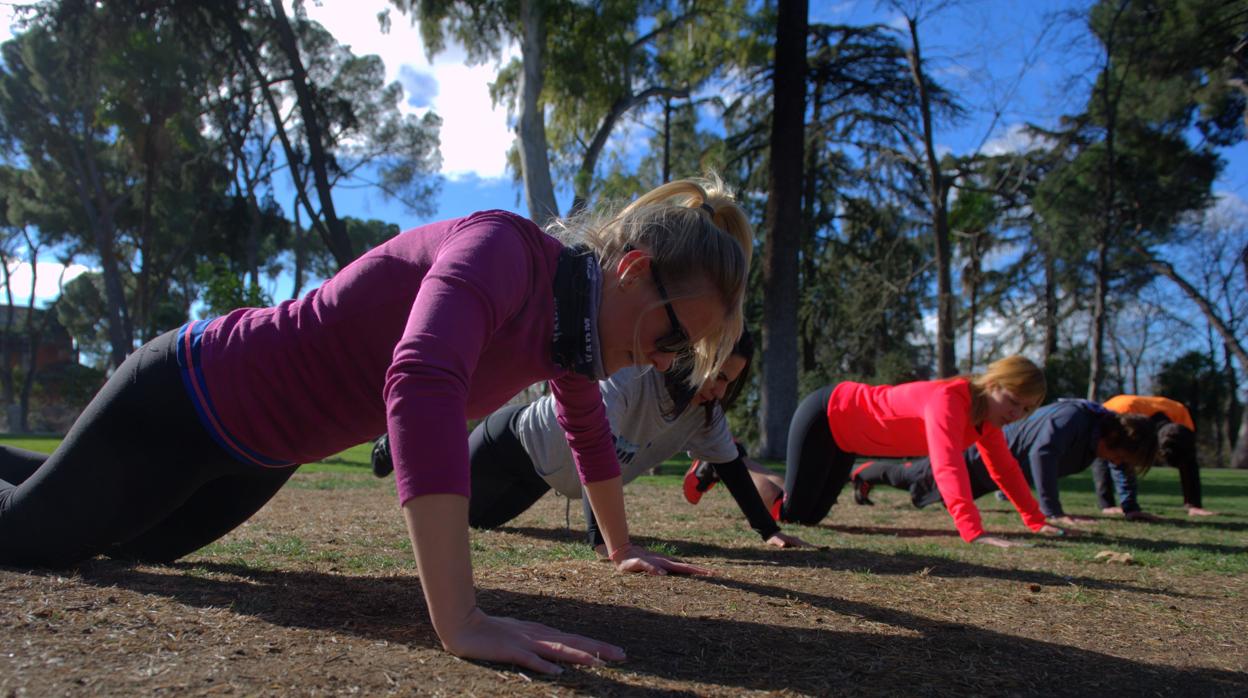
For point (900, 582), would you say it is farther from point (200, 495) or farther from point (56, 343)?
point (56, 343)

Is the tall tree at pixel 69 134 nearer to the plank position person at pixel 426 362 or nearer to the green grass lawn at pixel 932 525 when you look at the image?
the green grass lawn at pixel 932 525

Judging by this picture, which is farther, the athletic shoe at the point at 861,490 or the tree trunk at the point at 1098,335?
the tree trunk at the point at 1098,335

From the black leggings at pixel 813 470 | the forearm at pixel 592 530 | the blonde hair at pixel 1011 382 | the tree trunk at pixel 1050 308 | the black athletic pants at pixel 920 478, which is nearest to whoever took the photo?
the forearm at pixel 592 530

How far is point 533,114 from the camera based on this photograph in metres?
14.2

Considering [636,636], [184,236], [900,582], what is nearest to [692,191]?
[636,636]

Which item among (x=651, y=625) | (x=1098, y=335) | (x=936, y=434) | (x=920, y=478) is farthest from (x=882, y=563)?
(x=1098, y=335)

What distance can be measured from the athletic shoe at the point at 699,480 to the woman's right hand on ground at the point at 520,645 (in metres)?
3.32

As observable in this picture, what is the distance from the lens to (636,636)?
91.7 inches

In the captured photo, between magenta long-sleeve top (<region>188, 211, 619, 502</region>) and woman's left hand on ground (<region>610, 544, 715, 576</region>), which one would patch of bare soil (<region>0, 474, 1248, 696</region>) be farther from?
magenta long-sleeve top (<region>188, 211, 619, 502</region>)

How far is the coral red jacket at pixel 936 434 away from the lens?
4.84 m

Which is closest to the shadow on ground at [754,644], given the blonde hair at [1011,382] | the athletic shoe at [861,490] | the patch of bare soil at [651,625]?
the patch of bare soil at [651,625]

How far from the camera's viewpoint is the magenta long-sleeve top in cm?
167

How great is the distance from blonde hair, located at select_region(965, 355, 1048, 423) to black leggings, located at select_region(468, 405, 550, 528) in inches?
113

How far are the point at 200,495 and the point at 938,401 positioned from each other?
413 cm
